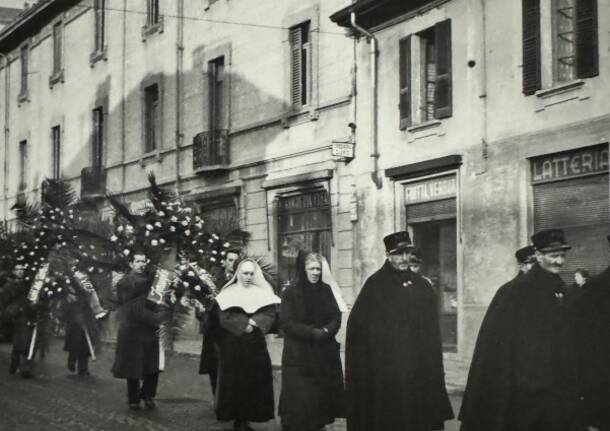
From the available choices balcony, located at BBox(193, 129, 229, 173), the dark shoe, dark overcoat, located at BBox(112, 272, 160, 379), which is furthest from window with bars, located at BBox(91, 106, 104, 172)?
the dark shoe

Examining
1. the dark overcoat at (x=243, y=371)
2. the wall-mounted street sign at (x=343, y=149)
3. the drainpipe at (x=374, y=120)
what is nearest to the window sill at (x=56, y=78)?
the wall-mounted street sign at (x=343, y=149)

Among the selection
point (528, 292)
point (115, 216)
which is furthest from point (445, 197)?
point (528, 292)

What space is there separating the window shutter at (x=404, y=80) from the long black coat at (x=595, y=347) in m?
13.2

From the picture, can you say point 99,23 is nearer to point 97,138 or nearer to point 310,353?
point 97,138

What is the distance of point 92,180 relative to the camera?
3222 centimetres

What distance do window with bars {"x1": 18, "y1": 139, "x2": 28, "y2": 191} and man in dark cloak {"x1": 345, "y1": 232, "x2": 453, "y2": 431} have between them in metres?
33.4

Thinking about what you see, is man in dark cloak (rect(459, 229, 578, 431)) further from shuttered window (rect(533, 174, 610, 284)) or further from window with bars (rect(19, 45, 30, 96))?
window with bars (rect(19, 45, 30, 96))

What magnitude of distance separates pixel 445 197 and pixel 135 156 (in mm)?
13546

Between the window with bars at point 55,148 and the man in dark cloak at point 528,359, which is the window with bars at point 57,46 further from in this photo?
the man in dark cloak at point 528,359

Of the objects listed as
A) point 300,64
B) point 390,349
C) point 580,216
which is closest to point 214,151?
point 300,64

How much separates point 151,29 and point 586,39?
16194mm

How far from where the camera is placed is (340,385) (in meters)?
10.8

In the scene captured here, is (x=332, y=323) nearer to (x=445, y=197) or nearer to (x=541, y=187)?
(x=541, y=187)

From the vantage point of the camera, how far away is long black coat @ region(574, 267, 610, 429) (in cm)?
755
